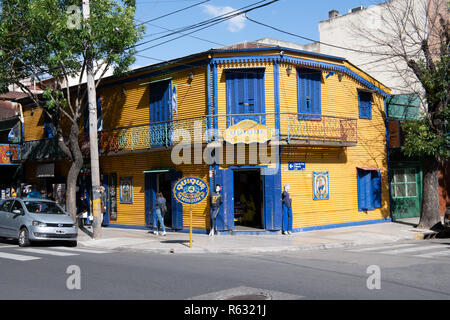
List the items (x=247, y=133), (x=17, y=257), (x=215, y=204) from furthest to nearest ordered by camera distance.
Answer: (x=215, y=204) < (x=247, y=133) < (x=17, y=257)

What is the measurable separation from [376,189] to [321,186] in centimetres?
376

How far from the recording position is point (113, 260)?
38.9 ft

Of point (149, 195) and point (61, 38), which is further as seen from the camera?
point (149, 195)

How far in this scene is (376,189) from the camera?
21453 millimetres

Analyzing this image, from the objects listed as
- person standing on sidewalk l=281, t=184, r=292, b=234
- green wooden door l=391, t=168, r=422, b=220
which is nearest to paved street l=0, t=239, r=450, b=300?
person standing on sidewalk l=281, t=184, r=292, b=234

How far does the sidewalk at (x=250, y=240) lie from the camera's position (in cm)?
1442

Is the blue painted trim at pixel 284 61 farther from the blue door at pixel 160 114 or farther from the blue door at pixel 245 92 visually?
the blue door at pixel 160 114

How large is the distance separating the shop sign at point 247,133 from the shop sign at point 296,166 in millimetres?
1893

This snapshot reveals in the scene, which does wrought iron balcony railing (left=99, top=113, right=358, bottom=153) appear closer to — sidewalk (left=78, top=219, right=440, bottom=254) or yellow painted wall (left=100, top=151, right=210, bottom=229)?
yellow painted wall (left=100, top=151, right=210, bottom=229)

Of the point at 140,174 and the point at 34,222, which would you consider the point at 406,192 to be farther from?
the point at 34,222

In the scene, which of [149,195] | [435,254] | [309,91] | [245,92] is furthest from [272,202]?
[435,254]

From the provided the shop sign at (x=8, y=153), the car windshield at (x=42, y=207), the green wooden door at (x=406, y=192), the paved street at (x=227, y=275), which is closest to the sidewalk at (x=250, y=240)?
the paved street at (x=227, y=275)
